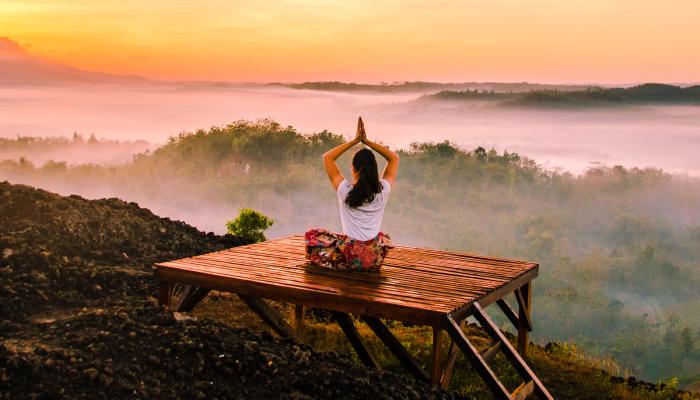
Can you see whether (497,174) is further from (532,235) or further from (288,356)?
(288,356)

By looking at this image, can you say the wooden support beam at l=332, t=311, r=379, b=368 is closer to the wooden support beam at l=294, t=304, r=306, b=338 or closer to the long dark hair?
the long dark hair

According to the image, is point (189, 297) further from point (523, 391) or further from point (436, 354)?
Result: point (523, 391)

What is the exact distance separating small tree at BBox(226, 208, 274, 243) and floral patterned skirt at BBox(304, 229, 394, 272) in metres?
4.81

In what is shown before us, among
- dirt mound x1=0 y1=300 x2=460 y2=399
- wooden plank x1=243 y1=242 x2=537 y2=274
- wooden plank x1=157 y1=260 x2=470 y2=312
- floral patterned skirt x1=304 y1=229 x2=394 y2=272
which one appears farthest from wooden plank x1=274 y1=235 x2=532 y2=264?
dirt mound x1=0 y1=300 x2=460 y2=399

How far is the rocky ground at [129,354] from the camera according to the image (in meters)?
4.99

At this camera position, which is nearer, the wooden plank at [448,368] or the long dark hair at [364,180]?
the wooden plank at [448,368]

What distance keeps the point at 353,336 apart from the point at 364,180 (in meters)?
1.30

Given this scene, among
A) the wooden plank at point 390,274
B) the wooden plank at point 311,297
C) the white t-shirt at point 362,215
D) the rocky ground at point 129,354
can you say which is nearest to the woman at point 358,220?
the white t-shirt at point 362,215

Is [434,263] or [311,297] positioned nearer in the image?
[311,297]

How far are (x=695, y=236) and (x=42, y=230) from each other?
42.7 ft

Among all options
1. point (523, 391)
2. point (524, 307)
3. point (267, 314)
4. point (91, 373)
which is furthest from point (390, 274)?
point (91, 373)

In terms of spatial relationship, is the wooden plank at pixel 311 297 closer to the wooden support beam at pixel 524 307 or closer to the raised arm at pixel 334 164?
the raised arm at pixel 334 164

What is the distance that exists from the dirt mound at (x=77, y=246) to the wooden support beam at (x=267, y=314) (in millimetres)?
1934

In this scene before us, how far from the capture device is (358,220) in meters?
6.34
